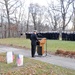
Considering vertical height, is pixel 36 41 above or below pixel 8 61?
above

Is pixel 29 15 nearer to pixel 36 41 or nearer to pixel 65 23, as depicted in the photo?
pixel 65 23

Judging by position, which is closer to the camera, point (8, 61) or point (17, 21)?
point (8, 61)

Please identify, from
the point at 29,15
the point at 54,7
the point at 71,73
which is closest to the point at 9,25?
the point at 29,15

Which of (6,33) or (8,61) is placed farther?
(6,33)

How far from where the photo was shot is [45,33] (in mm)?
38844

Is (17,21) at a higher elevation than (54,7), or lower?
lower

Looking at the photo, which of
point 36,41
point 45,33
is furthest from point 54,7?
point 36,41

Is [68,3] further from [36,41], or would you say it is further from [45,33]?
[36,41]

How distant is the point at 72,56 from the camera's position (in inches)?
512

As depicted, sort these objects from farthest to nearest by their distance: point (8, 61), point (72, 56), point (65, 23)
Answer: point (65, 23) < point (72, 56) < point (8, 61)

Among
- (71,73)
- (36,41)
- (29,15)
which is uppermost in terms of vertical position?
(29,15)

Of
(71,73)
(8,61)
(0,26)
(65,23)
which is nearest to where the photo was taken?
(71,73)

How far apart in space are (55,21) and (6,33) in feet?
58.7

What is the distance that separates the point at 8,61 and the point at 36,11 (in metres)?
50.5
